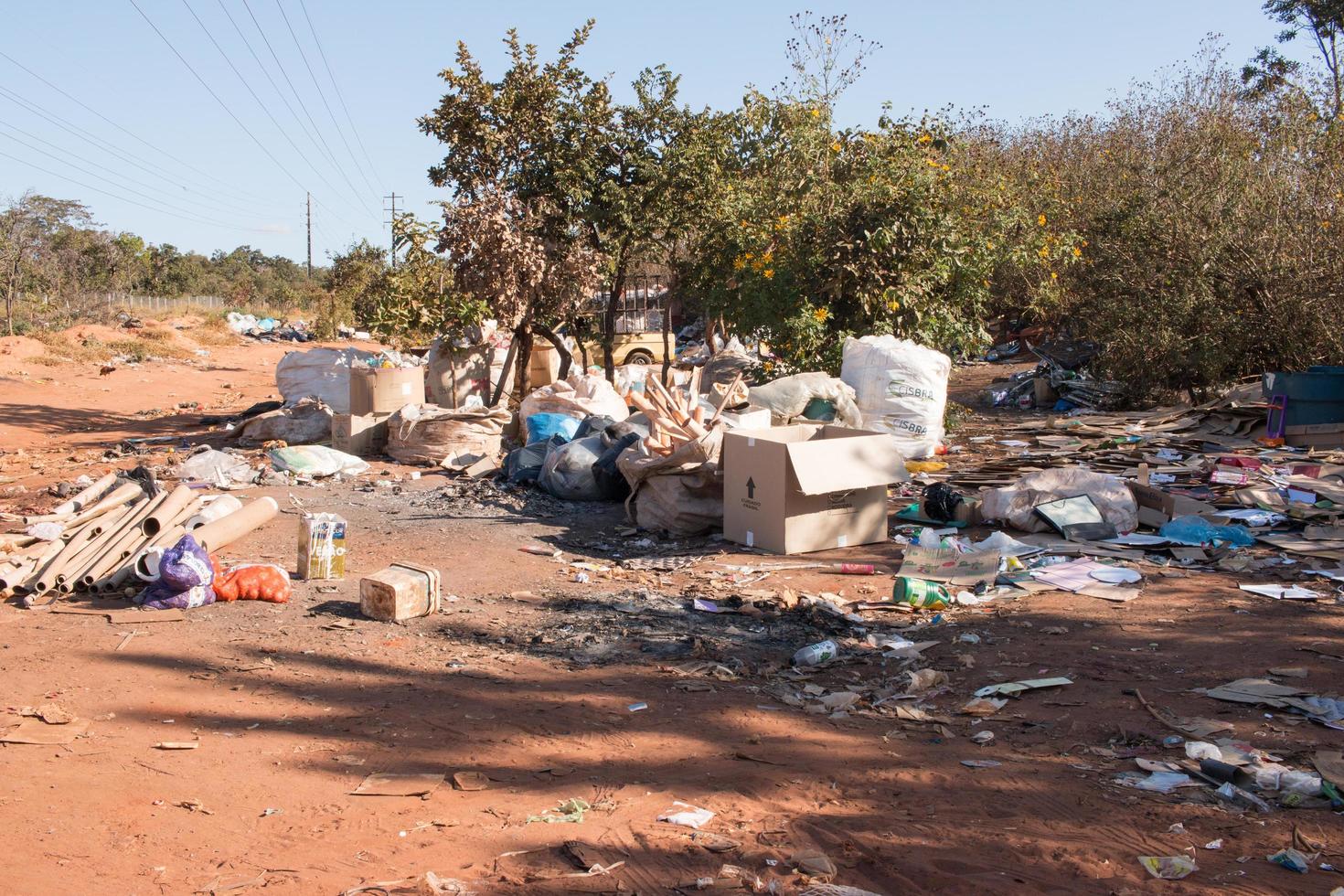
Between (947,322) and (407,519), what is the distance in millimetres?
6259

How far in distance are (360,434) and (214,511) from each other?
3266 mm

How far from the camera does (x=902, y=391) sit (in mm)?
9227

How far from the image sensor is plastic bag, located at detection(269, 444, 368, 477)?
8.97 meters

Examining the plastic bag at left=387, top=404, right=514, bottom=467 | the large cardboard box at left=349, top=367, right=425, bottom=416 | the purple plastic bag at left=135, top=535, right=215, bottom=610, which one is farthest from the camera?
the large cardboard box at left=349, top=367, right=425, bottom=416

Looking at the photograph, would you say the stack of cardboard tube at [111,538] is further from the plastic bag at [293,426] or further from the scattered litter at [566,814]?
the plastic bag at [293,426]

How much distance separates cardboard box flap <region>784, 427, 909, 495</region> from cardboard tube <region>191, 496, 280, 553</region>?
351 centimetres

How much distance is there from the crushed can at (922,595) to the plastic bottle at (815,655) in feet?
2.72

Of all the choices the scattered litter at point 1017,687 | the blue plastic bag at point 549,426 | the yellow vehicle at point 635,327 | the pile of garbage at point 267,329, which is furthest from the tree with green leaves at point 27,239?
the scattered litter at point 1017,687

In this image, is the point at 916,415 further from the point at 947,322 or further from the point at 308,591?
the point at 308,591

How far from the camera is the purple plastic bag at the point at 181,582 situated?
5184 mm

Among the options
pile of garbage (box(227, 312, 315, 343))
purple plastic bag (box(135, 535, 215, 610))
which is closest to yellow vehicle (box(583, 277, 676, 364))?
purple plastic bag (box(135, 535, 215, 610))

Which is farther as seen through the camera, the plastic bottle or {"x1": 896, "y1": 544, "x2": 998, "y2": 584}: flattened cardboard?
{"x1": 896, "y1": 544, "x2": 998, "y2": 584}: flattened cardboard

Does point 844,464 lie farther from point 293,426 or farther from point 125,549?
point 293,426

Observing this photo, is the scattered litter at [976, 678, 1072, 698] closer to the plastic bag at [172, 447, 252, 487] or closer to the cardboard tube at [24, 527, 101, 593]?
the cardboard tube at [24, 527, 101, 593]
